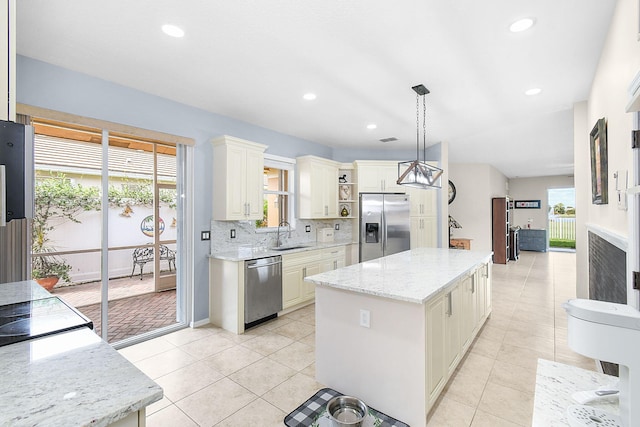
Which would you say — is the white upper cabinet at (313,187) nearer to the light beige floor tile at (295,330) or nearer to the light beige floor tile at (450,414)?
the light beige floor tile at (295,330)

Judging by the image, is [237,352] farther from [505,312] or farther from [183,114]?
[505,312]

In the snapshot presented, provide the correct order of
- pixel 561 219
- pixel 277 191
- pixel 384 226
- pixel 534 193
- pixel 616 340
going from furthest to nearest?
pixel 561 219 → pixel 534 193 → pixel 384 226 → pixel 277 191 → pixel 616 340

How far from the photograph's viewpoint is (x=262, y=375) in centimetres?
265

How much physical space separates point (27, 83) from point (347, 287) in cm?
310

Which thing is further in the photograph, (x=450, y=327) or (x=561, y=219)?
(x=561, y=219)

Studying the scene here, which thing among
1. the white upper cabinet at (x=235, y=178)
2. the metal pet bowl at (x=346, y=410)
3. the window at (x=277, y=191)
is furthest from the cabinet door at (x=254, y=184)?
the metal pet bowl at (x=346, y=410)

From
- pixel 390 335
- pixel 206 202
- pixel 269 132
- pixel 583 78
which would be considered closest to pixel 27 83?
pixel 206 202

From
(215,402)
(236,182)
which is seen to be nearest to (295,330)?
(215,402)

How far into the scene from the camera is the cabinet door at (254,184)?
4.05 m

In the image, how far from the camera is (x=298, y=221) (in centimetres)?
525

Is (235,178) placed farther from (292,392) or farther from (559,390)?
(559,390)

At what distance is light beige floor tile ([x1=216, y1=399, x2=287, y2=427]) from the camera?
2.05 metres

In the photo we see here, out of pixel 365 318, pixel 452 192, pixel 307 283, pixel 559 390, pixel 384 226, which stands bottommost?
pixel 307 283

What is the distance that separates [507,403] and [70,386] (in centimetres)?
266
